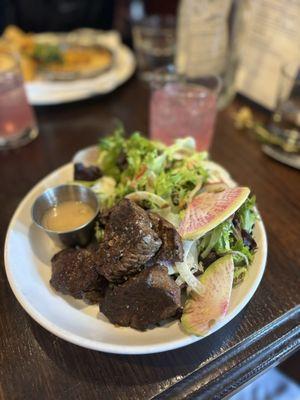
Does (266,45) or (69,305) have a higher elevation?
(266,45)

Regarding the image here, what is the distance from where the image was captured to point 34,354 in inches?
38.4

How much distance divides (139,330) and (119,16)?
111 inches

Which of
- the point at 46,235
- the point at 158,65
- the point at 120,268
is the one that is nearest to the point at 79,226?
the point at 46,235

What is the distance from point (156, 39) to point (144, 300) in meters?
1.77

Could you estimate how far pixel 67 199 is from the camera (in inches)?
50.3

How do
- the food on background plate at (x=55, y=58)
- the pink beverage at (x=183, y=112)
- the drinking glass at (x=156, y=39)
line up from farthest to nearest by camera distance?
the drinking glass at (x=156, y=39) < the food on background plate at (x=55, y=58) < the pink beverage at (x=183, y=112)

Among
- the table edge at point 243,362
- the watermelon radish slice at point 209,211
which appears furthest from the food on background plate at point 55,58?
the table edge at point 243,362

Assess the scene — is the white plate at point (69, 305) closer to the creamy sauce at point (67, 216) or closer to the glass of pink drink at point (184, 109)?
the creamy sauce at point (67, 216)

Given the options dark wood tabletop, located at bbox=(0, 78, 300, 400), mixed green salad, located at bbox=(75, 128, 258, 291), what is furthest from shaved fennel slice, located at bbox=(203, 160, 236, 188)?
dark wood tabletop, located at bbox=(0, 78, 300, 400)

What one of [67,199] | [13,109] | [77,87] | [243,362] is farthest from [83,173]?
[77,87]

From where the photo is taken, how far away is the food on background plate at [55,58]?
2098 millimetres

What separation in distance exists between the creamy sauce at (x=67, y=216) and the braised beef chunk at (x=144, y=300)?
320 millimetres

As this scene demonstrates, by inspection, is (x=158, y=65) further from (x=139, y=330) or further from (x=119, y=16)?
(x=139, y=330)

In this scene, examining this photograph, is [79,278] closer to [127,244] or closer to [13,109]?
[127,244]
